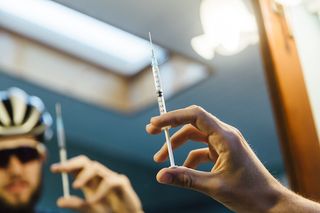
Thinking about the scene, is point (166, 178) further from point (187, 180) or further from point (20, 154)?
point (20, 154)

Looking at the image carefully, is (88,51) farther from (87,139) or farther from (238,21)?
(238,21)

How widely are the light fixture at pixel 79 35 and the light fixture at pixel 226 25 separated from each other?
0.17 m

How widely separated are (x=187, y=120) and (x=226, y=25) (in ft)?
2.00

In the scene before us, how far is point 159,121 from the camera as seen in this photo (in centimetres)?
44

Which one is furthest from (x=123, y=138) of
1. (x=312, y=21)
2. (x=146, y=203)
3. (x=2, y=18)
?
(x=312, y=21)

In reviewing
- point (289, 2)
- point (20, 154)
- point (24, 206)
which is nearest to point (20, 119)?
point (20, 154)

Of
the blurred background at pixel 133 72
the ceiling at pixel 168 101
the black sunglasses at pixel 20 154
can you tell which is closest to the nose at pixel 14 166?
the black sunglasses at pixel 20 154

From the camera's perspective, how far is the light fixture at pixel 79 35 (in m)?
1.20

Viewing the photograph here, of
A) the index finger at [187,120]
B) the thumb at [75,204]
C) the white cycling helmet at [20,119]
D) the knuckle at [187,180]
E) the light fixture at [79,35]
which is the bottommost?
the knuckle at [187,180]

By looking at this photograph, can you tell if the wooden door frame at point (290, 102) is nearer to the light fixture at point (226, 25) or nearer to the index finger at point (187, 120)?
the light fixture at point (226, 25)

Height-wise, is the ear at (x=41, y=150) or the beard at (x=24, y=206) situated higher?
the ear at (x=41, y=150)

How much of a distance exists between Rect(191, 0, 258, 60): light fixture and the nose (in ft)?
1.85

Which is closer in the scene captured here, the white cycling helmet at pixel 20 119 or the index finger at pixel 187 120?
the index finger at pixel 187 120

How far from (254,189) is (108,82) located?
1.10 m
